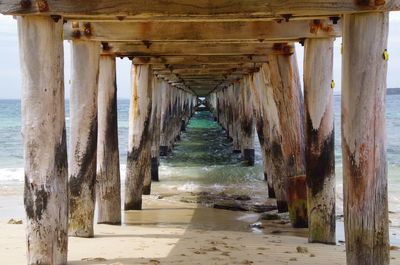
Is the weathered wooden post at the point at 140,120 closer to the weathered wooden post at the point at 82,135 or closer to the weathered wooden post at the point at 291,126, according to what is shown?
the weathered wooden post at the point at 291,126

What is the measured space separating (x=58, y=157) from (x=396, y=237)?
4.62m

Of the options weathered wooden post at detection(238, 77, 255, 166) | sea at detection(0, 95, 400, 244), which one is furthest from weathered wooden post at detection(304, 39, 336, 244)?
weathered wooden post at detection(238, 77, 255, 166)

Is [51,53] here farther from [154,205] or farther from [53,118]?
[154,205]

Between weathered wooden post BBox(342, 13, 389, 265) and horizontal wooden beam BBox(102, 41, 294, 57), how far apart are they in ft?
11.6

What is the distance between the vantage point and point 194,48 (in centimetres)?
854

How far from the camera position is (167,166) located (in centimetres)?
1688

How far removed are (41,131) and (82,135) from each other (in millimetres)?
1789

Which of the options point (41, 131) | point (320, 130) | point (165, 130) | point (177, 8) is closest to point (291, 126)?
point (320, 130)

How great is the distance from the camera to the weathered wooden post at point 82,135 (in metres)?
6.62

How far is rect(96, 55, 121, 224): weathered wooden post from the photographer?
7824 mm

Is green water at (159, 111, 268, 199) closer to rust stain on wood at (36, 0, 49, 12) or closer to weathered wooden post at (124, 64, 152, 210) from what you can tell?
weathered wooden post at (124, 64, 152, 210)

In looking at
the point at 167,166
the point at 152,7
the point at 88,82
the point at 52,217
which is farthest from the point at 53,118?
the point at 167,166

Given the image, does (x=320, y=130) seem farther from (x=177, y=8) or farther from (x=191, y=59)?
(x=191, y=59)

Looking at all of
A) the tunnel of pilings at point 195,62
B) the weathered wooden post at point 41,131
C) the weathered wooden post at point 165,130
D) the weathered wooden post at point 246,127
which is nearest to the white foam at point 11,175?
the weathered wooden post at point 165,130
